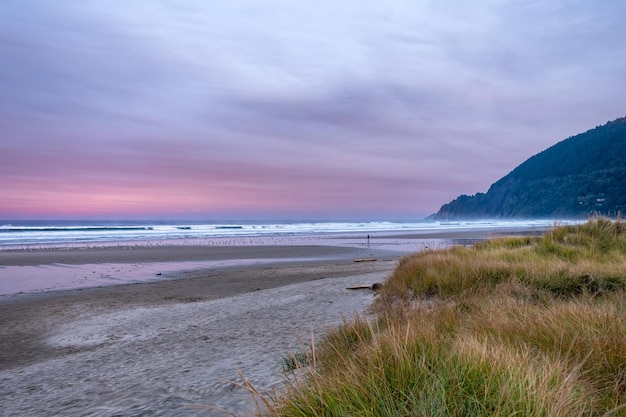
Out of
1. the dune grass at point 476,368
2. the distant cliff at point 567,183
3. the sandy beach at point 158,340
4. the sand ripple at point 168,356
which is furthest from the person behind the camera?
the distant cliff at point 567,183

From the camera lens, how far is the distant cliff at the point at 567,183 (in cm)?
10362

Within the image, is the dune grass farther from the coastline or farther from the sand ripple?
the sand ripple

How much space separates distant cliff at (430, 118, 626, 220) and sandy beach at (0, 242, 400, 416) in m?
94.9

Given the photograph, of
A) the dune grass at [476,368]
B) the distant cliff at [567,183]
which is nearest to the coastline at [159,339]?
the dune grass at [476,368]

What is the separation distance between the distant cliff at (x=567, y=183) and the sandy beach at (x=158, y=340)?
311ft

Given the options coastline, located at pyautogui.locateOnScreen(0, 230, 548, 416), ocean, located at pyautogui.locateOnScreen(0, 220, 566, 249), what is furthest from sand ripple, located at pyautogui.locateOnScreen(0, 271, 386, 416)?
ocean, located at pyautogui.locateOnScreen(0, 220, 566, 249)

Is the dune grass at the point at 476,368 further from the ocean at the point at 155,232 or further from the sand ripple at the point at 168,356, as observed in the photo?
the ocean at the point at 155,232

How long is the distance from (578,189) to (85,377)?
13351cm

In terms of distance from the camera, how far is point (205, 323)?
30.0 feet

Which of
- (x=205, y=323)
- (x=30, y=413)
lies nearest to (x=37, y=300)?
(x=205, y=323)

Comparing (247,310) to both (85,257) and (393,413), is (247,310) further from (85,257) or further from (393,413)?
(85,257)

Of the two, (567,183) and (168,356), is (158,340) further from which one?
(567,183)

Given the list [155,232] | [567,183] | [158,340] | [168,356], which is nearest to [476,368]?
[168,356]

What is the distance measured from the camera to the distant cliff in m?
104
